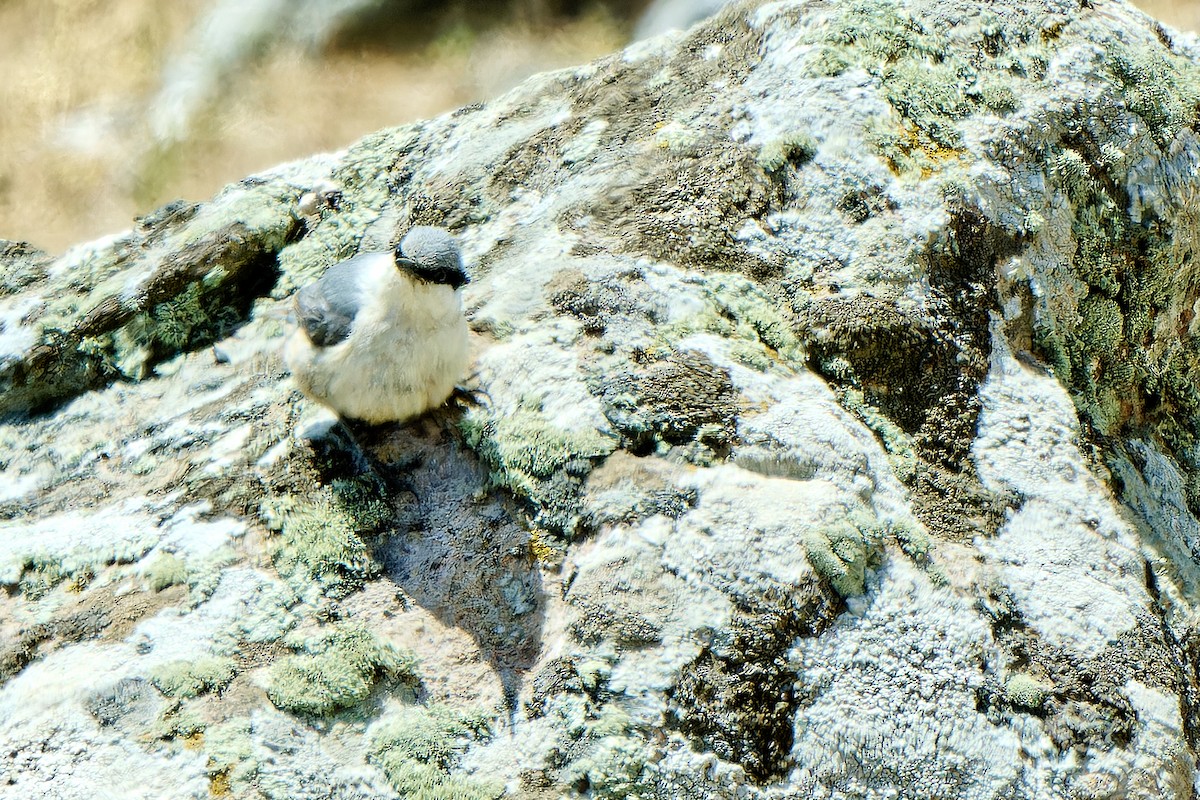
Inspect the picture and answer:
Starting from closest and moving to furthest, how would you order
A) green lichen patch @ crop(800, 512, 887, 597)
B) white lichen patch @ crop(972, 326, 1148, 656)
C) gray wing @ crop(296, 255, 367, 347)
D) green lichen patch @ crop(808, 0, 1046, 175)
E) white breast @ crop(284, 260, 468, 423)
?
green lichen patch @ crop(800, 512, 887, 597) < white lichen patch @ crop(972, 326, 1148, 656) < white breast @ crop(284, 260, 468, 423) < gray wing @ crop(296, 255, 367, 347) < green lichen patch @ crop(808, 0, 1046, 175)

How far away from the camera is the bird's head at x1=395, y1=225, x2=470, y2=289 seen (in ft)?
9.55

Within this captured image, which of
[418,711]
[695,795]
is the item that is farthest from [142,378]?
[695,795]

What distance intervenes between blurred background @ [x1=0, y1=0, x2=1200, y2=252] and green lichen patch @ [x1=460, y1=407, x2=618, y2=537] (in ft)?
16.9

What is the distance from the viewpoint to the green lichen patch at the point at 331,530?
9.32 ft

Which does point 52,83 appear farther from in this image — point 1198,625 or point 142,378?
point 1198,625

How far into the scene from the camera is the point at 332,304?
3.19m

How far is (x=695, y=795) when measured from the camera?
2.40 metres

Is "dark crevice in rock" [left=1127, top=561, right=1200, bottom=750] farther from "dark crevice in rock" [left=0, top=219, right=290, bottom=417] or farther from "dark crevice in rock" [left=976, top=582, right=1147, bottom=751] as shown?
"dark crevice in rock" [left=0, top=219, right=290, bottom=417]

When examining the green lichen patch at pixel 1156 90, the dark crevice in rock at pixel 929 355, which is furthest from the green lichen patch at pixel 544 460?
the green lichen patch at pixel 1156 90

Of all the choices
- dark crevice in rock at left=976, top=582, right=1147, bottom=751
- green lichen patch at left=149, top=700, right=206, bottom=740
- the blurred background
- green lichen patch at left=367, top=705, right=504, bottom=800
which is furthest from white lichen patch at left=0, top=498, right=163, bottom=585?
the blurred background

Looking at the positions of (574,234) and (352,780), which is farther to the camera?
(574,234)

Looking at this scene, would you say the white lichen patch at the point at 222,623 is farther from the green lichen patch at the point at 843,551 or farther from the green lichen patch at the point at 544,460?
the green lichen patch at the point at 843,551

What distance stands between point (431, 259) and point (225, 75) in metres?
6.13

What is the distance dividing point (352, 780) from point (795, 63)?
2890 millimetres
